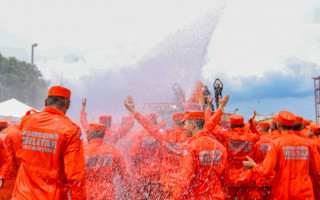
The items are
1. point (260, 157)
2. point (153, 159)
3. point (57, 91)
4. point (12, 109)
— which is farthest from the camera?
point (12, 109)

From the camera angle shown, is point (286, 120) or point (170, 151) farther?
point (170, 151)

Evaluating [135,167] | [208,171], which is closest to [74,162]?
[208,171]

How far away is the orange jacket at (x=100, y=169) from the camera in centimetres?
384

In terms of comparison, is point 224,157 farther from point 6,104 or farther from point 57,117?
point 6,104

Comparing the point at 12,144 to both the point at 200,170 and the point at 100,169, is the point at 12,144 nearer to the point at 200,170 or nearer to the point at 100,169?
the point at 100,169

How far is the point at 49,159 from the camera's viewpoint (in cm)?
274

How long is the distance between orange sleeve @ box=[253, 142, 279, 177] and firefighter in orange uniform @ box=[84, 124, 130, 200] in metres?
1.87

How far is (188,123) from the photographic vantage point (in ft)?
11.7

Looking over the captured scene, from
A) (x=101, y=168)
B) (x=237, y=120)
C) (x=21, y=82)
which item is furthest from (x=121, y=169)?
(x=21, y=82)

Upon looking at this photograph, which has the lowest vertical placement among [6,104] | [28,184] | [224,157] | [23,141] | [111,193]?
[111,193]

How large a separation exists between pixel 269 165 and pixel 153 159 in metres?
2.10

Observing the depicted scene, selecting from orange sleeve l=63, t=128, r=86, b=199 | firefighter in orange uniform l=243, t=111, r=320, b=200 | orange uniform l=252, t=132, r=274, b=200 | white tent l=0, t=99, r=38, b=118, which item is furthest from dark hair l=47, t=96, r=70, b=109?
white tent l=0, t=99, r=38, b=118

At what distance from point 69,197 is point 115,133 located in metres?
3.16

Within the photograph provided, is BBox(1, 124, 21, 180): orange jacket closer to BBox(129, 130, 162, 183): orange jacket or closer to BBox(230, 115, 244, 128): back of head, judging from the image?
BBox(129, 130, 162, 183): orange jacket
